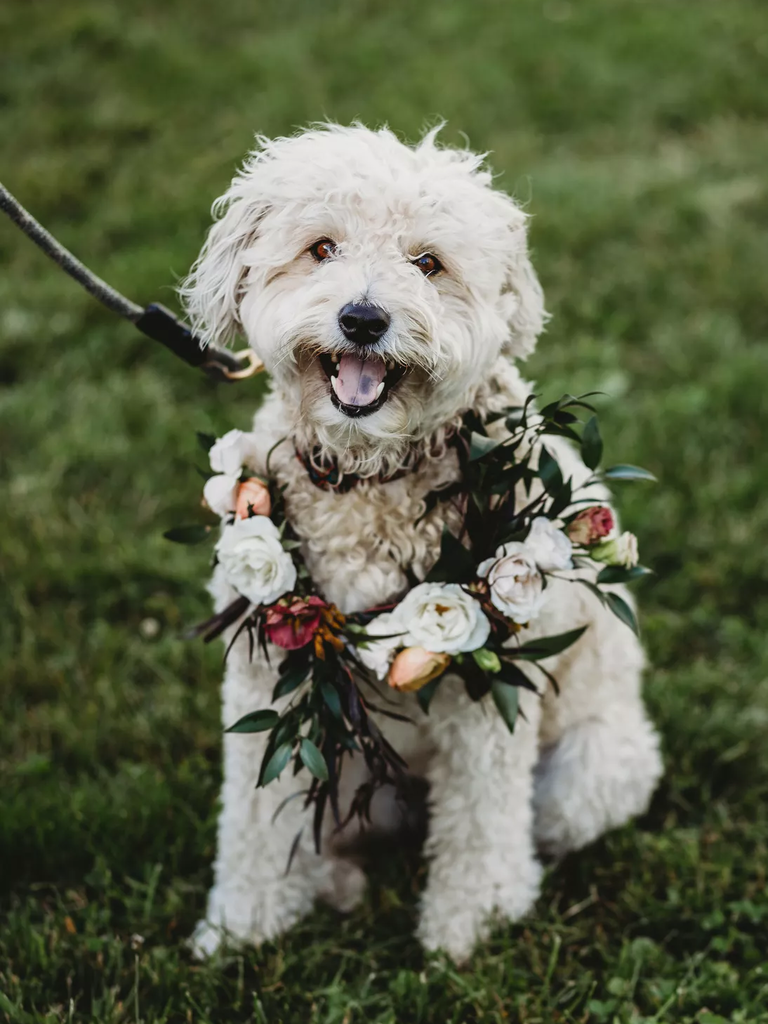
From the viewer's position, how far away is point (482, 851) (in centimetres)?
273

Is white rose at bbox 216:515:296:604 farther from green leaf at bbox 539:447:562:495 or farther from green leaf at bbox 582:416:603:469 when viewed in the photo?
green leaf at bbox 582:416:603:469

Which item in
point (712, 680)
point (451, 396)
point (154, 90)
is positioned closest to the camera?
point (451, 396)

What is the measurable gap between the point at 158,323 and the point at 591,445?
105cm

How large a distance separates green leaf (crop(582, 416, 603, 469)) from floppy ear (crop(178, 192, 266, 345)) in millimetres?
798

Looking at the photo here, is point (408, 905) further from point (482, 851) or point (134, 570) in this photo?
point (134, 570)

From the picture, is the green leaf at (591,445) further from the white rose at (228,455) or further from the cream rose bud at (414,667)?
the white rose at (228,455)

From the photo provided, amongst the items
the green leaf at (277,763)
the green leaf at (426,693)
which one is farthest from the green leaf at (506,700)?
the green leaf at (277,763)

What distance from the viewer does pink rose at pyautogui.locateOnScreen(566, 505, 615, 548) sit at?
7.75ft

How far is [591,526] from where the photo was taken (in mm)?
2369

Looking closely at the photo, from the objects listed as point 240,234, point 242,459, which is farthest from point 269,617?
point 240,234

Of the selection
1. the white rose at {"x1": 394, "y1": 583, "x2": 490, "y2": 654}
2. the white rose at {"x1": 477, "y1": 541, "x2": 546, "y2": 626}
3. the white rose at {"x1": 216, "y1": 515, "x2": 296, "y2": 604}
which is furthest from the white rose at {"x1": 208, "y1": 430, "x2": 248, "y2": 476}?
the white rose at {"x1": 477, "y1": 541, "x2": 546, "y2": 626}

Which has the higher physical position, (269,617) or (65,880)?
(269,617)

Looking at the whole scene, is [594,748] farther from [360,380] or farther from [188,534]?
[360,380]

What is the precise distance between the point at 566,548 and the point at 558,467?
0.18 m
